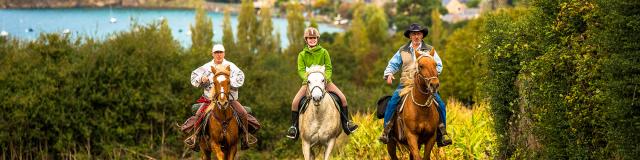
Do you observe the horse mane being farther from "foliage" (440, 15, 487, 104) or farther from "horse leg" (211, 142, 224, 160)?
"foliage" (440, 15, 487, 104)

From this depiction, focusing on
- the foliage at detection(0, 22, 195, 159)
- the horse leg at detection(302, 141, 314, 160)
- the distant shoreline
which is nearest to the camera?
the horse leg at detection(302, 141, 314, 160)

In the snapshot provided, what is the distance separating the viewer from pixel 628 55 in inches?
459

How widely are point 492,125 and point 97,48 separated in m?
28.6

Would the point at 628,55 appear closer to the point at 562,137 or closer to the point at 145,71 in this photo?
the point at 562,137

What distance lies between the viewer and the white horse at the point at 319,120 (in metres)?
14.6

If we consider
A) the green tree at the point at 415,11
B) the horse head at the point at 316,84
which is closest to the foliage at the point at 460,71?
the horse head at the point at 316,84

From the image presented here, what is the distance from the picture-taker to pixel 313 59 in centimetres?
1511

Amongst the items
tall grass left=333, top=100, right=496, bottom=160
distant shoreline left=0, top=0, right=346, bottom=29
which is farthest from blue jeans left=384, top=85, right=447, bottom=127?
distant shoreline left=0, top=0, right=346, bottom=29

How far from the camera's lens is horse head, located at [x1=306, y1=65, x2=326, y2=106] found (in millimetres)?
14258

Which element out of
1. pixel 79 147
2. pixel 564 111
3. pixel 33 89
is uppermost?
pixel 564 111

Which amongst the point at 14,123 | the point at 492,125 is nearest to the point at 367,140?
the point at 492,125

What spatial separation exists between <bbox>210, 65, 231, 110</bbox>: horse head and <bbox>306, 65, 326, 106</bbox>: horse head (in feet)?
4.22

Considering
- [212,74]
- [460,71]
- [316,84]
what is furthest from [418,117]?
[460,71]

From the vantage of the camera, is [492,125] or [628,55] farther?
[492,125]
